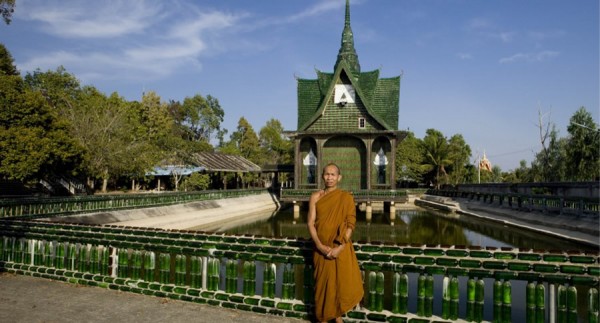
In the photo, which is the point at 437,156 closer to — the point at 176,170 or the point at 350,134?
the point at 350,134

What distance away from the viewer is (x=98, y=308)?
527cm

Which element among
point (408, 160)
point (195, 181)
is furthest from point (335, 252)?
point (408, 160)

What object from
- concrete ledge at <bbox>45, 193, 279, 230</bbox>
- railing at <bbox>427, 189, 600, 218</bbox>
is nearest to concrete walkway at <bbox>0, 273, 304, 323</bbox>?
concrete ledge at <bbox>45, 193, 279, 230</bbox>

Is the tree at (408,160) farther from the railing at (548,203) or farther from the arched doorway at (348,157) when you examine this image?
the arched doorway at (348,157)

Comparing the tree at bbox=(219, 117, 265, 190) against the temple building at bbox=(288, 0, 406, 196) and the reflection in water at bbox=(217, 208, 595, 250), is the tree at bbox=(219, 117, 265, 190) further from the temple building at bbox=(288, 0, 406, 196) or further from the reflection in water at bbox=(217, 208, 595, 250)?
the reflection in water at bbox=(217, 208, 595, 250)

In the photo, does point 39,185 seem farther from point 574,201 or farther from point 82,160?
point 574,201

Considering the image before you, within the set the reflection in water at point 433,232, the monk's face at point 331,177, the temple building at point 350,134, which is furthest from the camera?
the temple building at point 350,134

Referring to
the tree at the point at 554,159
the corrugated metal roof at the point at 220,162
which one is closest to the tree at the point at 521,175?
the tree at the point at 554,159

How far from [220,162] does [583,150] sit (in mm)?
35708

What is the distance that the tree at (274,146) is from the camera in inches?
2790

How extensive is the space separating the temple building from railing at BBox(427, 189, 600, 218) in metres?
7.36

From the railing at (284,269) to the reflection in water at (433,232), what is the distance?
966 centimetres

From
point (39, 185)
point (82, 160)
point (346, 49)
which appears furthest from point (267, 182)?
point (82, 160)

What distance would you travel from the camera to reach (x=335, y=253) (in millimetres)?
4113
